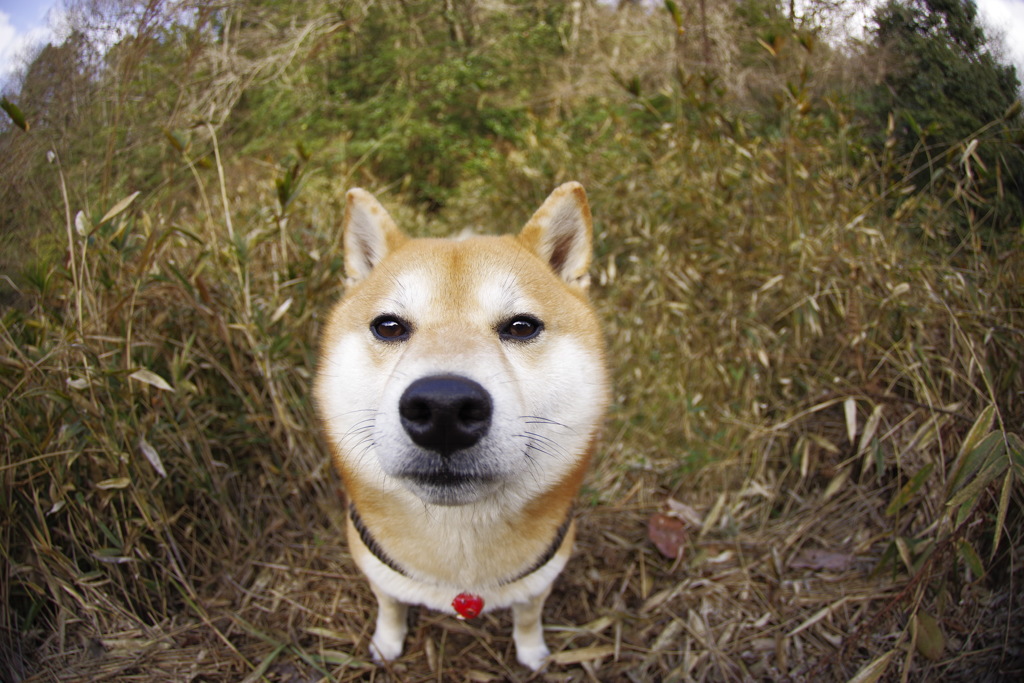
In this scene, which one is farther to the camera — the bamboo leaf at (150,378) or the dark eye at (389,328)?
the bamboo leaf at (150,378)

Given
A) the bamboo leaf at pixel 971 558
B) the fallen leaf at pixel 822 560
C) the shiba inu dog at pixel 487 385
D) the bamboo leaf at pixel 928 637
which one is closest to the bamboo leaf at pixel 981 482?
the bamboo leaf at pixel 971 558

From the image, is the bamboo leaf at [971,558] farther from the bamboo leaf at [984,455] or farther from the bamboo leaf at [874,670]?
the bamboo leaf at [874,670]

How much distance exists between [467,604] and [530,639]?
0.51 metres

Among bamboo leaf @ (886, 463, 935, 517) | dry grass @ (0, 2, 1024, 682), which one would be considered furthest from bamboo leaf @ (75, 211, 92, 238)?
bamboo leaf @ (886, 463, 935, 517)

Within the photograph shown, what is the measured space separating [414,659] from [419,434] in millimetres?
1438

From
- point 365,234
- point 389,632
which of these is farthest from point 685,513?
point 365,234

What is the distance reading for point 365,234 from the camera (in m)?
2.22

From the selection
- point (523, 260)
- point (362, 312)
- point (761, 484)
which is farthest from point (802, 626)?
point (362, 312)

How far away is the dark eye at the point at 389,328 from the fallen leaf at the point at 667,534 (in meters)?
1.75

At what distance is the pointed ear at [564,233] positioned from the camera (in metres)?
2.11

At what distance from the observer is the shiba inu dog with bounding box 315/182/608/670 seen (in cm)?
151

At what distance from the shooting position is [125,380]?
220cm

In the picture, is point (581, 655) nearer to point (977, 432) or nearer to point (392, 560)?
point (392, 560)

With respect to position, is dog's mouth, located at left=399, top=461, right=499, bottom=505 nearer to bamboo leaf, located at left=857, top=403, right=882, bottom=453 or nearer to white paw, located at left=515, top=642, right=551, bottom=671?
white paw, located at left=515, top=642, right=551, bottom=671
